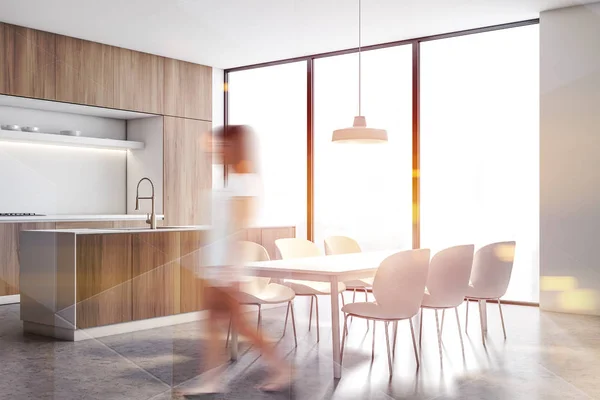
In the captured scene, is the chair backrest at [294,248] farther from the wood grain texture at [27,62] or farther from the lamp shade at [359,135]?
the wood grain texture at [27,62]

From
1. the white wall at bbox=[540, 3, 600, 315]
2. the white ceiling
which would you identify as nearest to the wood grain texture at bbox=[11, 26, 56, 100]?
the white ceiling

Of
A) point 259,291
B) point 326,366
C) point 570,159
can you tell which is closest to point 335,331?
point 326,366

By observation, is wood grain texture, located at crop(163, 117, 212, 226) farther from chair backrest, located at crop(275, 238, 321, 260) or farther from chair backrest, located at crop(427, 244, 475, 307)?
chair backrest, located at crop(427, 244, 475, 307)

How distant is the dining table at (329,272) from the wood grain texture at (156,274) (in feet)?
4.23

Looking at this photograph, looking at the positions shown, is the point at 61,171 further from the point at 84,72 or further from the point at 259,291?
the point at 259,291

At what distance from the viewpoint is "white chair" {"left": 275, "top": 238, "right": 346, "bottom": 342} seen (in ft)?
16.0

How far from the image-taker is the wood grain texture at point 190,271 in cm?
551

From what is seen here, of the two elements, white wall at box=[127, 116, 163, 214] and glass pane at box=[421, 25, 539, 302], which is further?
white wall at box=[127, 116, 163, 214]

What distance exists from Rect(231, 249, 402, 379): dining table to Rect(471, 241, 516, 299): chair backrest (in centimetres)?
77

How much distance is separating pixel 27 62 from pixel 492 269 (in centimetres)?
496

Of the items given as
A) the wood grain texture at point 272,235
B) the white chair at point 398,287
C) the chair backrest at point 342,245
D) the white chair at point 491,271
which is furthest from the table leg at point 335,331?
the wood grain texture at point 272,235

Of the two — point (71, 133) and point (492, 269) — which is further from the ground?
point (71, 133)

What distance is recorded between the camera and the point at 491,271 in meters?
4.61

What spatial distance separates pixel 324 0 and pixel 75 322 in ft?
11.4
